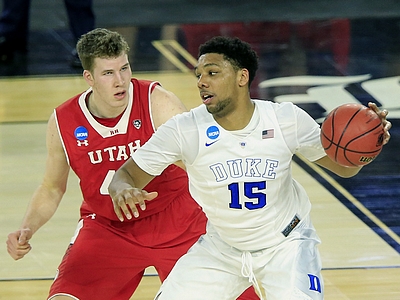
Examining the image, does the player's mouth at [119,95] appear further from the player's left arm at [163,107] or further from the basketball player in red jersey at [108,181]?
the player's left arm at [163,107]

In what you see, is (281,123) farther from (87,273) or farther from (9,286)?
(9,286)

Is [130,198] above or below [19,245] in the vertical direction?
above

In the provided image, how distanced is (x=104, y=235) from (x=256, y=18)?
8168mm

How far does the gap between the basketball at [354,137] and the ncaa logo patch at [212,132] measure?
0.58 m

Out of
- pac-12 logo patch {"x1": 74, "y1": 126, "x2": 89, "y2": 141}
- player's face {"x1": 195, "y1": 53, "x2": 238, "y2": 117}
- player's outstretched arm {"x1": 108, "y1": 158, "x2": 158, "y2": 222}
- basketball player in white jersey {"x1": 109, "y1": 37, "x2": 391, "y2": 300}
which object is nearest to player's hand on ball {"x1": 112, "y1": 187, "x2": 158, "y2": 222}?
player's outstretched arm {"x1": 108, "y1": 158, "x2": 158, "y2": 222}

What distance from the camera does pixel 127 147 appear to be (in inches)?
215

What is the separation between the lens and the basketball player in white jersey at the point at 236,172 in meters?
4.81

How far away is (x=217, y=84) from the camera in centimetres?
481

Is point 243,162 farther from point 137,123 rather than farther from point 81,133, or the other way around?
point 81,133

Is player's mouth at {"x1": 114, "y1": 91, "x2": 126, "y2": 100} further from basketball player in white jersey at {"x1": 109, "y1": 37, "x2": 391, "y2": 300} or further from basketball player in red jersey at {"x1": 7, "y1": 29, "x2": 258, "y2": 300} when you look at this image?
basketball player in white jersey at {"x1": 109, "y1": 37, "x2": 391, "y2": 300}

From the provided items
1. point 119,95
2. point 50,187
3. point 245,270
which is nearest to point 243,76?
point 119,95

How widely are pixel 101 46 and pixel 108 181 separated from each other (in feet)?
2.68

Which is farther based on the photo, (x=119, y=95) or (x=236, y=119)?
(x=119, y=95)

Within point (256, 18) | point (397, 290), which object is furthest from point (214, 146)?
point (256, 18)
